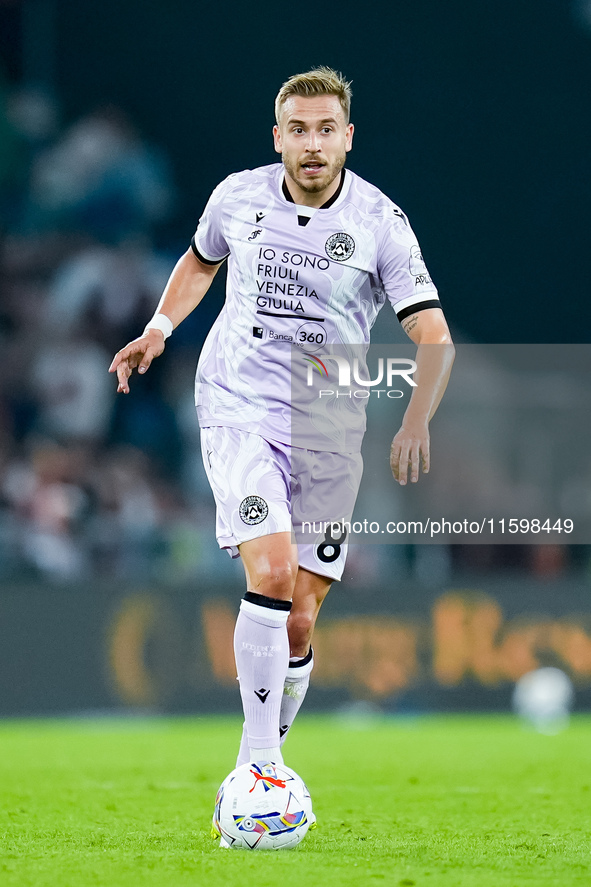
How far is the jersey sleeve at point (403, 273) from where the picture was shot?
4469mm

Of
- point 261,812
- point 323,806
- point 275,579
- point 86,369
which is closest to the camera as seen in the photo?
point 261,812

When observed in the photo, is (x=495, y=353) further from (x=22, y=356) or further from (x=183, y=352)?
(x=22, y=356)

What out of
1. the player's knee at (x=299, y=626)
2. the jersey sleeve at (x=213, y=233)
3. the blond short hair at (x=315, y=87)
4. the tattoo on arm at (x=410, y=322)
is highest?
the blond short hair at (x=315, y=87)

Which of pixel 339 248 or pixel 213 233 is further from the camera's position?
pixel 213 233

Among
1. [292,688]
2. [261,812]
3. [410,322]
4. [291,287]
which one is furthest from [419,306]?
[261,812]

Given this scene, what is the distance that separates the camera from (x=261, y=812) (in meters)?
3.91

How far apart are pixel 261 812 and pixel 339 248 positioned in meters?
1.95

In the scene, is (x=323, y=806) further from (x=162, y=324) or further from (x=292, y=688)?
(x=162, y=324)

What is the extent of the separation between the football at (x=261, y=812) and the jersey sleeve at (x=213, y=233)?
1994mm

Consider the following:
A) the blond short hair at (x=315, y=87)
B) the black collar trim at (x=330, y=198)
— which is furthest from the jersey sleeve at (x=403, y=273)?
the blond short hair at (x=315, y=87)

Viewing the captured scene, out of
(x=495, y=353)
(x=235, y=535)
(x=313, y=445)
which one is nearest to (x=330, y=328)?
(x=313, y=445)

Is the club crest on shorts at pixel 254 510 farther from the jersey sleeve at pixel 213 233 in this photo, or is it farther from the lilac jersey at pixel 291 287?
the jersey sleeve at pixel 213 233

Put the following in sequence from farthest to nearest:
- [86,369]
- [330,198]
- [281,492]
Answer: [86,369] < [330,198] < [281,492]

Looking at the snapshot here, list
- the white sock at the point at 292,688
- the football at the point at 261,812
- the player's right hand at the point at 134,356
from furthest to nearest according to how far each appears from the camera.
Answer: the white sock at the point at 292,688 → the player's right hand at the point at 134,356 → the football at the point at 261,812
